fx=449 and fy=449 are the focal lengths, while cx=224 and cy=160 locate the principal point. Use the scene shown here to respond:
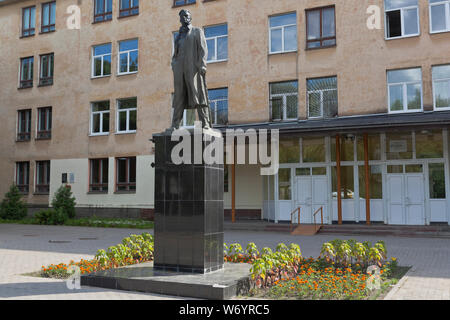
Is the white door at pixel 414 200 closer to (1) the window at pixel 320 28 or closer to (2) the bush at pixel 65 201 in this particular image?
(1) the window at pixel 320 28

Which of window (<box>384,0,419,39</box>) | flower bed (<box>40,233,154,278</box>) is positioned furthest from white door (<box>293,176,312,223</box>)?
flower bed (<box>40,233,154,278</box>)

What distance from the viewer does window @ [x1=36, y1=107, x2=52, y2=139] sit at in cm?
2658

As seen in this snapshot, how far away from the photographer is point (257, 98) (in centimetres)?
2059

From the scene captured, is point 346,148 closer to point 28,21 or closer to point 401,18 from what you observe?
point 401,18

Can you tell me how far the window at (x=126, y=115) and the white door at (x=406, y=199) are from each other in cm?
1337

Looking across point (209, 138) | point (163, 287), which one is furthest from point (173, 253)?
point (209, 138)

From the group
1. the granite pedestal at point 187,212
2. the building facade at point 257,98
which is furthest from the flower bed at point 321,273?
the building facade at point 257,98

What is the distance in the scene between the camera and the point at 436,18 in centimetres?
1762

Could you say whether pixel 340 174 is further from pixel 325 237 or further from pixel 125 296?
pixel 125 296

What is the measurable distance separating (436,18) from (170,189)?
48.6 feet

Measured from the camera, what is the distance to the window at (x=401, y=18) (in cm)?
1802

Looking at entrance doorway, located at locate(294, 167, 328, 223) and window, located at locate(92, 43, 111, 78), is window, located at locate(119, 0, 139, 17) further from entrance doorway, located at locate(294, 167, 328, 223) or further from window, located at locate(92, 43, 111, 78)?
entrance doorway, located at locate(294, 167, 328, 223)

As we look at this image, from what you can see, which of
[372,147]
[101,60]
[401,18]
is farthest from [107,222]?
[401,18]

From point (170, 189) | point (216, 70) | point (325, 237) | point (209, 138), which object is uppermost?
point (216, 70)
